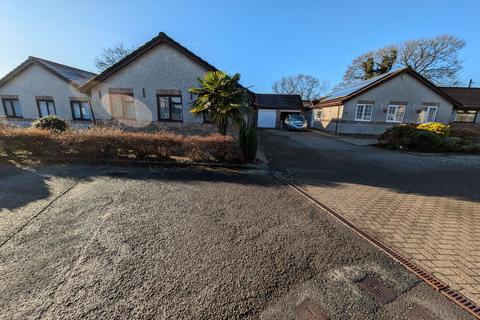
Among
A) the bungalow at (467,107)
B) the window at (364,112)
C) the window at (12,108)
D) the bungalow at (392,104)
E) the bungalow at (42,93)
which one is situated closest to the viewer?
the bungalow at (42,93)

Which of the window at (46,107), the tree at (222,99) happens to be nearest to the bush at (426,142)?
the tree at (222,99)

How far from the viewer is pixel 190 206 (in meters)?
4.37

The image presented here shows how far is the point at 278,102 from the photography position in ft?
95.0

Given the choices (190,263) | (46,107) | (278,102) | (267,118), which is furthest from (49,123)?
(278,102)

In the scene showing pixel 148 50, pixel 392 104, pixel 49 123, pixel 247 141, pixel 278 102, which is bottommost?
pixel 247 141

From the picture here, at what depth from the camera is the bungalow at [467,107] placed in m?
23.9

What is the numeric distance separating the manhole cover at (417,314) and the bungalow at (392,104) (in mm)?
19718

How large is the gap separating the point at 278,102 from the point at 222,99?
21715 mm

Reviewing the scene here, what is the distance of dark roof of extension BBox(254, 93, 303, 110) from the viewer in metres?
27.0

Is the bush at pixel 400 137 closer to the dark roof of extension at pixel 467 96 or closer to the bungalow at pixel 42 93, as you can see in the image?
the dark roof of extension at pixel 467 96

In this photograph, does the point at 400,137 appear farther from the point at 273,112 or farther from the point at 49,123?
the point at 49,123

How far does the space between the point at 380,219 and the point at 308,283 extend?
2590 millimetres

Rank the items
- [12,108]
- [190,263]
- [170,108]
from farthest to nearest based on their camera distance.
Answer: [12,108] < [170,108] < [190,263]

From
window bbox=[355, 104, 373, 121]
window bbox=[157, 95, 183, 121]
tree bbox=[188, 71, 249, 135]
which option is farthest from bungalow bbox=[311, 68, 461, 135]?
window bbox=[157, 95, 183, 121]
